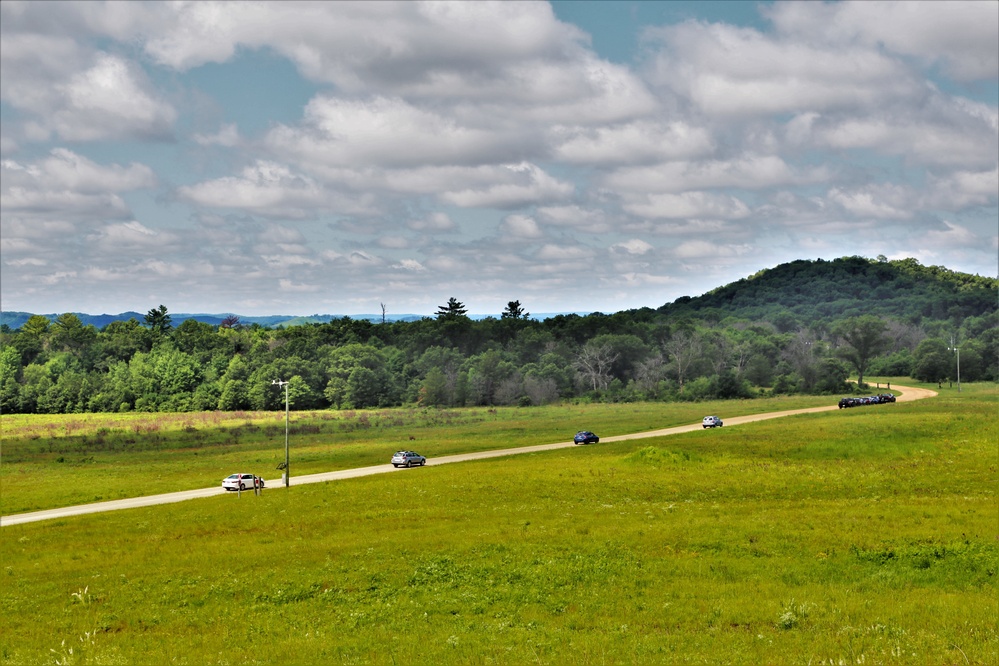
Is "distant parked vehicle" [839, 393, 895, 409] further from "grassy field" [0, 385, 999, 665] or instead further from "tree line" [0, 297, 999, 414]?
"grassy field" [0, 385, 999, 665]

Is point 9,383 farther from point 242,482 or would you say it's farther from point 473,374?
point 242,482

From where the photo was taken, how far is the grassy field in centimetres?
2236

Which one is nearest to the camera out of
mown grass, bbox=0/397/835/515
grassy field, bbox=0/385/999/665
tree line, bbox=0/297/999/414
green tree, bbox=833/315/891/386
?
grassy field, bbox=0/385/999/665

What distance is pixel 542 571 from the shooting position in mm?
29969

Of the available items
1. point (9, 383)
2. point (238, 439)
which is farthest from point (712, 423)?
point (9, 383)

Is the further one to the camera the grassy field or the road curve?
the road curve

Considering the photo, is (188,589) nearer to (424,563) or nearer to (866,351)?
(424,563)

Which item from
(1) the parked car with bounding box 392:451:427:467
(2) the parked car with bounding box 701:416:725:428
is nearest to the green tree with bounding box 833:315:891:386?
(2) the parked car with bounding box 701:416:725:428

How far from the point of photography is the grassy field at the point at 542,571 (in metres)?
22.4

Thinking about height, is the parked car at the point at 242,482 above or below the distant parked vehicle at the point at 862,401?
below

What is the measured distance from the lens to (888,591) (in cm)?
2702

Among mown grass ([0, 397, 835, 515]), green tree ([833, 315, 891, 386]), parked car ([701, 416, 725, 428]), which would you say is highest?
green tree ([833, 315, 891, 386])

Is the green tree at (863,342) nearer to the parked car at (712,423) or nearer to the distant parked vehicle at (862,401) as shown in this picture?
the distant parked vehicle at (862,401)

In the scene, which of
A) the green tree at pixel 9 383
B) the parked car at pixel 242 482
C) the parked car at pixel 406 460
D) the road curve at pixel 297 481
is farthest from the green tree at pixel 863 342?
the green tree at pixel 9 383
